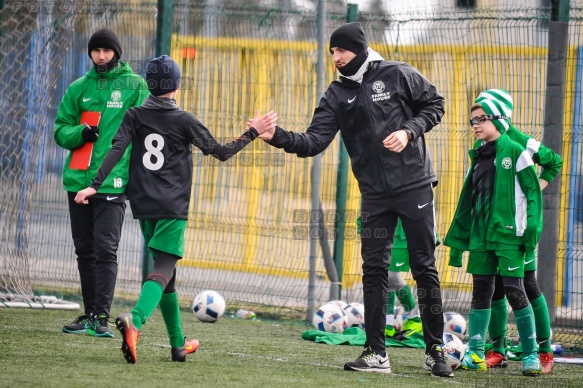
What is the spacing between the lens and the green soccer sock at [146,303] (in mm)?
6043

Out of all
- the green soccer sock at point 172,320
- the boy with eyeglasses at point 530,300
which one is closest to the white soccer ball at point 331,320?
the boy with eyeglasses at point 530,300

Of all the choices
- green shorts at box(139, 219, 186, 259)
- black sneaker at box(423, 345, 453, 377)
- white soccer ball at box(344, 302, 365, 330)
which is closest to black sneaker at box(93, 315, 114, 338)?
green shorts at box(139, 219, 186, 259)

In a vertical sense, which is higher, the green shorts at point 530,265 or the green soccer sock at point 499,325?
the green shorts at point 530,265

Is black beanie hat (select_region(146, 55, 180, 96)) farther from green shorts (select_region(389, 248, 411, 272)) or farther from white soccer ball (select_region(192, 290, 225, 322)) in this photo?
white soccer ball (select_region(192, 290, 225, 322))

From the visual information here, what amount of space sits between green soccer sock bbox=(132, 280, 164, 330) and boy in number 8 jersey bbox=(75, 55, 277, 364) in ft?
0.21

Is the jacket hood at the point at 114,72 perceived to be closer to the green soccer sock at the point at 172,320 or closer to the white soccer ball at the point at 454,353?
the green soccer sock at the point at 172,320

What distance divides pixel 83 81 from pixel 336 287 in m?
3.46

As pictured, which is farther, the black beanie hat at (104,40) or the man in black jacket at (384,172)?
the black beanie hat at (104,40)

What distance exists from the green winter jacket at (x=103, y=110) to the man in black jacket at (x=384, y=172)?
164 cm

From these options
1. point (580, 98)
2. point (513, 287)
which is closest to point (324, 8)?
point (580, 98)

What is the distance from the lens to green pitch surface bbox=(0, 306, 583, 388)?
5574 mm

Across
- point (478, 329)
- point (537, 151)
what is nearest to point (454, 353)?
point (478, 329)

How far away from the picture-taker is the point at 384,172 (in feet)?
21.7

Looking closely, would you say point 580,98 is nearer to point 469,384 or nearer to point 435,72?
point 435,72
